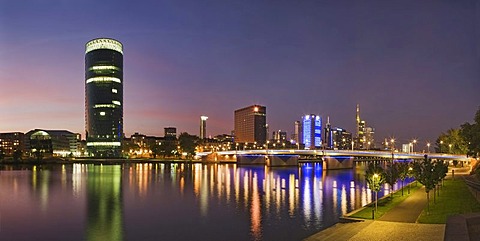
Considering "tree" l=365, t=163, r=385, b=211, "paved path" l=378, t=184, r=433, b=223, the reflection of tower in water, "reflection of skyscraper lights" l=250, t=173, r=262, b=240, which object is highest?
"tree" l=365, t=163, r=385, b=211

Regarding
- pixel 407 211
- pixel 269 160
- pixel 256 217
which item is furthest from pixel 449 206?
pixel 269 160

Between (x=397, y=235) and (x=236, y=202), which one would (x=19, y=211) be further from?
(x=397, y=235)

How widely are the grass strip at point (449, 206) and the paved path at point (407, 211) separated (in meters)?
0.60

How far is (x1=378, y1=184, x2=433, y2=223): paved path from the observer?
31422 millimetres

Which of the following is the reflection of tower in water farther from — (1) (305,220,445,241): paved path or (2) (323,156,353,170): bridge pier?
(2) (323,156,353,170): bridge pier

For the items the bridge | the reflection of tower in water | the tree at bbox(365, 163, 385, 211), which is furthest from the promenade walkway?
the bridge

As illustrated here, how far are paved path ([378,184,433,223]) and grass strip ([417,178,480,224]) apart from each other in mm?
595

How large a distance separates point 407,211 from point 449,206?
12.8 ft

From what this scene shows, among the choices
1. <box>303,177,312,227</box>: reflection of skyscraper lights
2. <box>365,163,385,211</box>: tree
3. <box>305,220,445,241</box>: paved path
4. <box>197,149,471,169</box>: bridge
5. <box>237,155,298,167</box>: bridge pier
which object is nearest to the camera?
<box>305,220,445,241</box>: paved path

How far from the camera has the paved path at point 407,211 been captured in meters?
31.4

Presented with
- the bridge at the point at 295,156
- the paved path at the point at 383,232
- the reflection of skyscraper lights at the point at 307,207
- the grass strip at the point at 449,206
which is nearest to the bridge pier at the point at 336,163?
the bridge at the point at 295,156

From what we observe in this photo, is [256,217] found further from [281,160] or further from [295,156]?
[295,156]

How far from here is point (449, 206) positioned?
3594cm

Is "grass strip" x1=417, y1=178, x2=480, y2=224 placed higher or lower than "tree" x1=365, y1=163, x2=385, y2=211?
lower
